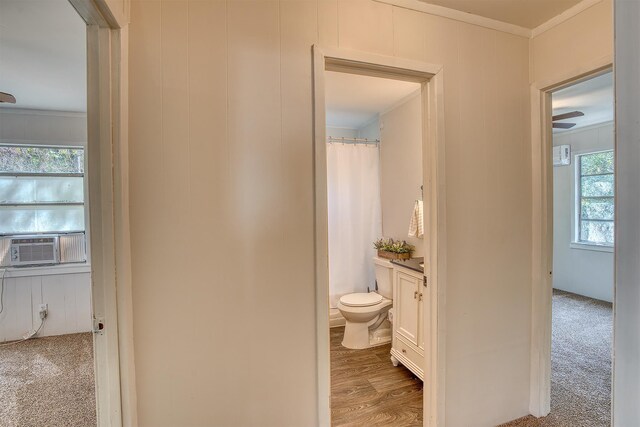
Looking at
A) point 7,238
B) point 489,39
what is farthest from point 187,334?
point 7,238

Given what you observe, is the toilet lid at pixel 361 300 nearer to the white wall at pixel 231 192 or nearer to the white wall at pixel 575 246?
the white wall at pixel 231 192

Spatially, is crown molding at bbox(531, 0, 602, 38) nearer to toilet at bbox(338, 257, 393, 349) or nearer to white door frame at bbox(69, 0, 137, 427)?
toilet at bbox(338, 257, 393, 349)

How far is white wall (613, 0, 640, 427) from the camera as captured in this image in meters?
0.38

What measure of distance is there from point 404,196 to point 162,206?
2375 millimetres

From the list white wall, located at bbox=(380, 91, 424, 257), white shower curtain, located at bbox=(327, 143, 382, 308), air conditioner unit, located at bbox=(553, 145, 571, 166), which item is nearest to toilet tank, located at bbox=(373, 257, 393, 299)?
white wall, located at bbox=(380, 91, 424, 257)

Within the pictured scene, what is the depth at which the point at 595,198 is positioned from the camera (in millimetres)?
4141

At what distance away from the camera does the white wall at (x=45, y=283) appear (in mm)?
2867

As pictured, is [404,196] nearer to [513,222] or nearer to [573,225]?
[513,222]

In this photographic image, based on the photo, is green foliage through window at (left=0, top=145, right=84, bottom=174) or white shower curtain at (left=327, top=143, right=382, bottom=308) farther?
white shower curtain at (left=327, top=143, right=382, bottom=308)

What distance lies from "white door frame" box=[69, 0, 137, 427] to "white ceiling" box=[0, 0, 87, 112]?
1.67 feet

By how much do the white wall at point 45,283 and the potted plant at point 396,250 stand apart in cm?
305

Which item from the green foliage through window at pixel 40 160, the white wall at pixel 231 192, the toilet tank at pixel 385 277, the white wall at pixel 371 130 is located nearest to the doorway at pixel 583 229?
the toilet tank at pixel 385 277

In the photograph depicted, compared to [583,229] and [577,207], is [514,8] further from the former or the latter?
[583,229]

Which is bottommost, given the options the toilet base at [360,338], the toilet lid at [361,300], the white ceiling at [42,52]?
the toilet base at [360,338]
